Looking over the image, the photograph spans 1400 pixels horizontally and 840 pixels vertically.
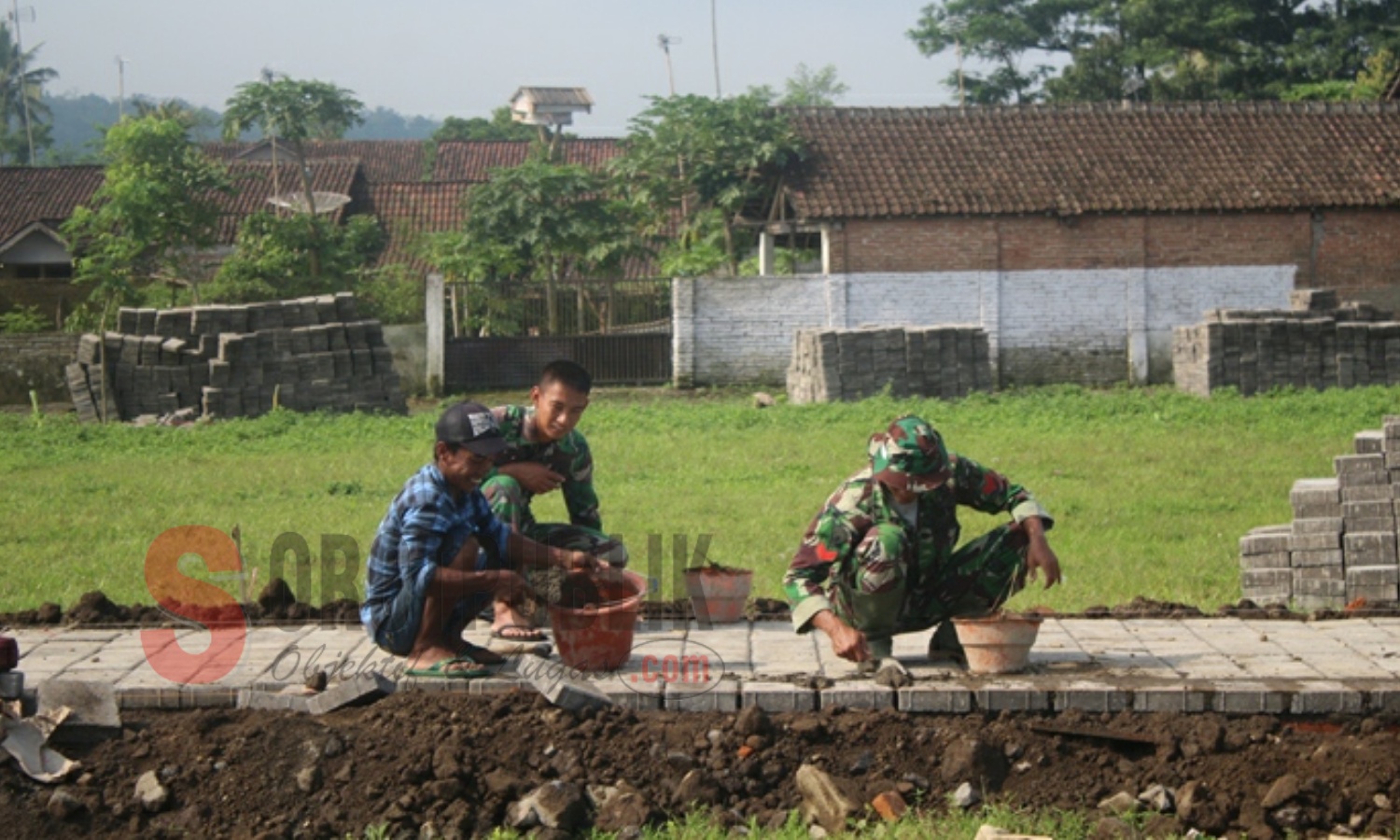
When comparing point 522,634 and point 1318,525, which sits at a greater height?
point 1318,525

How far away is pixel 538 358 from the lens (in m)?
28.3

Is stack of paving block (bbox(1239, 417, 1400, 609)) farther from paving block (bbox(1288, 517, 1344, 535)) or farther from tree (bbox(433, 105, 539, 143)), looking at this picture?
tree (bbox(433, 105, 539, 143))

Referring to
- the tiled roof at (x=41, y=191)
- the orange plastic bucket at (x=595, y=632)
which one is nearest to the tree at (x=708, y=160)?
the tiled roof at (x=41, y=191)

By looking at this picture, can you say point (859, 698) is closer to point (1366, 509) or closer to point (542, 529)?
point (542, 529)

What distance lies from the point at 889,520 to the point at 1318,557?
365 centimetres

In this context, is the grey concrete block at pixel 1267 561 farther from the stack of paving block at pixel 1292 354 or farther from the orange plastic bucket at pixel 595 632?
the stack of paving block at pixel 1292 354

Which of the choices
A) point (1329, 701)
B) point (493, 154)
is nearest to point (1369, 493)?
point (1329, 701)

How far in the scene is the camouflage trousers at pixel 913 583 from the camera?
22.6ft

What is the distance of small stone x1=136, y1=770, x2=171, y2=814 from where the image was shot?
5.92 metres

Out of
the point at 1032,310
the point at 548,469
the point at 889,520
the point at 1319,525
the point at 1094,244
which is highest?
the point at 1094,244

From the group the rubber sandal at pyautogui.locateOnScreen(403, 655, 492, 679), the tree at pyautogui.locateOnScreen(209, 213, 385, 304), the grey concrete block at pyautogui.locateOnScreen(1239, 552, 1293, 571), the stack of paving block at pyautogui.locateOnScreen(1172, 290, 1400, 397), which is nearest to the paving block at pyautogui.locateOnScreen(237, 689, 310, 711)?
the rubber sandal at pyautogui.locateOnScreen(403, 655, 492, 679)

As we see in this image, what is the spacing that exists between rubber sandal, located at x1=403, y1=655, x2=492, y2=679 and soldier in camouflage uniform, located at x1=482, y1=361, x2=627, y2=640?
76 centimetres

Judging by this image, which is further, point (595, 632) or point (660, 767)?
point (595, 632)

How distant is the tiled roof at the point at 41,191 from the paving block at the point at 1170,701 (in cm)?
3902
